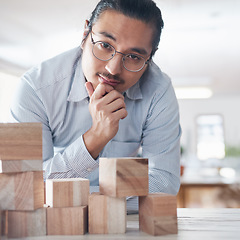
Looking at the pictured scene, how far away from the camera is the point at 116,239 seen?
2.70 feet

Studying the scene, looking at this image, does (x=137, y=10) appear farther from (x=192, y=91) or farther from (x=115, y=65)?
(x=192, y=91)

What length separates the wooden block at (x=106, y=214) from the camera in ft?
2.86

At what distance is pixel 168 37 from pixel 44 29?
1.73 metres

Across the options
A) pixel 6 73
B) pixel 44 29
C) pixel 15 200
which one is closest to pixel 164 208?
pixel 15 200

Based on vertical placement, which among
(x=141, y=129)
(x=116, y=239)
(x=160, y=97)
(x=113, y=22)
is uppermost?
(x=113, y=22)

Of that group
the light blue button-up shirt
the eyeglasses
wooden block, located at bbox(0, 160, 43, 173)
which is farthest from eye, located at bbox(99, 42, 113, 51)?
wooden block, located at bbox(0, 160, 43, 173)

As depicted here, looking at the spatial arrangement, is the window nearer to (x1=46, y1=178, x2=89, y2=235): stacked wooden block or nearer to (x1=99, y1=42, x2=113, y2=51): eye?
(x1=99, y1=42, x2=113, y2=51): eye

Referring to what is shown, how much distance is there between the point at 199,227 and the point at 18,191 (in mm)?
488

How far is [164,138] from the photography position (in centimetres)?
145

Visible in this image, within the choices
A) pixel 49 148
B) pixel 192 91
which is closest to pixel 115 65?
pixel 49 148

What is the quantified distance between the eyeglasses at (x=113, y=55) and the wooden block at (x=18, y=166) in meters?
0.54

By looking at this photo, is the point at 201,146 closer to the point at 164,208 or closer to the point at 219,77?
the point at 219,77

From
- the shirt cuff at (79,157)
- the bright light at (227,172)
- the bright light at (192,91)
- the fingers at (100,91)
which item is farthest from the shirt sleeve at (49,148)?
the bright light at (192,91)

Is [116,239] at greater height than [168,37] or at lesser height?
lesser
